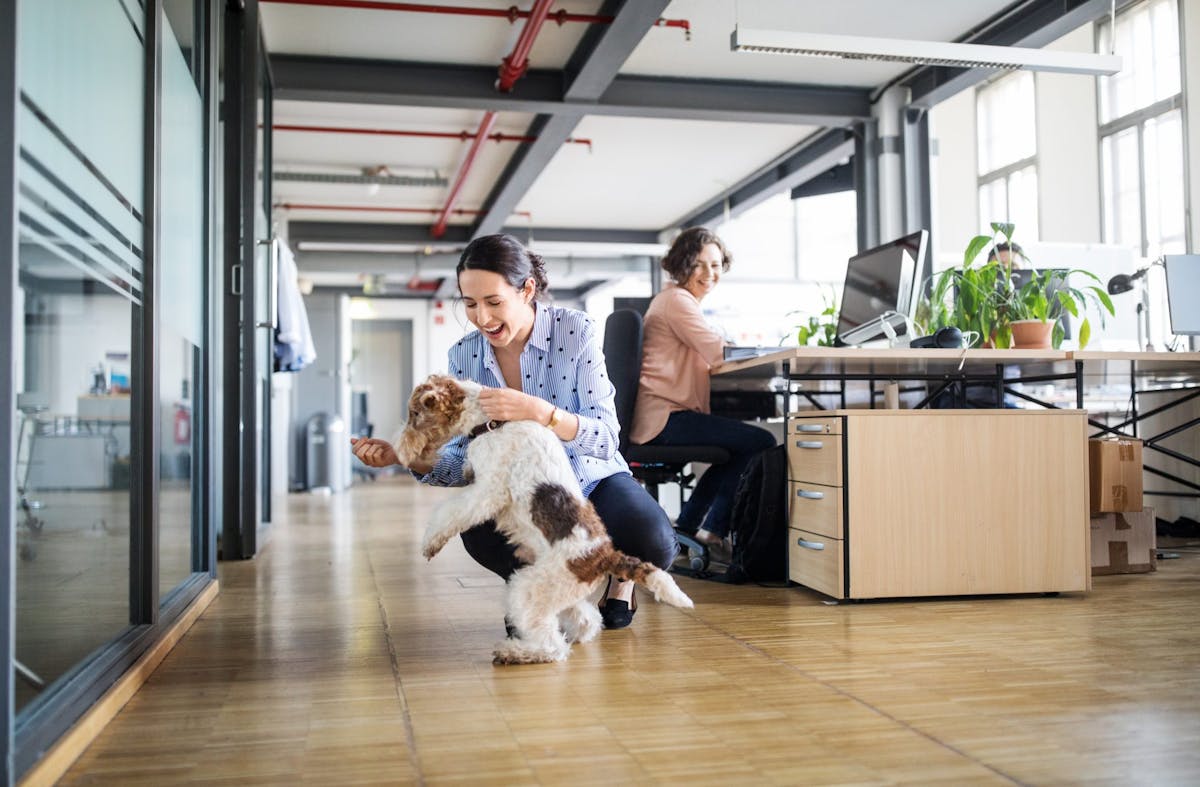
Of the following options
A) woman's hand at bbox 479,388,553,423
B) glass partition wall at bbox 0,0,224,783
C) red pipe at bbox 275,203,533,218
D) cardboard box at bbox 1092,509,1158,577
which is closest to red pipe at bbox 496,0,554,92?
glass partition wall at bbox 0,0,224,783

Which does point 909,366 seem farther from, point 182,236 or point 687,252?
point 182,236

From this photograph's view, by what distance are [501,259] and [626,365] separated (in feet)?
4.56

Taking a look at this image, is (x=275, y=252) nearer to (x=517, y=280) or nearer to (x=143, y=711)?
(x=517, y=280)

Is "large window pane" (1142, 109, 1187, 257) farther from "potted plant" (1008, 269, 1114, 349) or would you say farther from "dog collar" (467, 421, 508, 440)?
"dog collar" (467, 421, 508, 440)

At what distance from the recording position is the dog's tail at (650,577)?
2027 millimetres

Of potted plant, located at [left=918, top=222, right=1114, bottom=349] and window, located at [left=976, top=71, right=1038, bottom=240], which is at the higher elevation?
window, located at [left=976, top=71, right=1038, bottom=240]

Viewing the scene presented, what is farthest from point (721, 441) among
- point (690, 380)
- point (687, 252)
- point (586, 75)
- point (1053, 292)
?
Answer: point (586, 75)

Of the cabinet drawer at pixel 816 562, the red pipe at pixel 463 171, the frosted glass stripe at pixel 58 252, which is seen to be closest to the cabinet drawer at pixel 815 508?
the cabinet drawer at pixel 816 562

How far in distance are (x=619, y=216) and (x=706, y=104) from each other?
394cm

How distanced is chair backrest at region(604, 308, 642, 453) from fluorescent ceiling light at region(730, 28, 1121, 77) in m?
1.52

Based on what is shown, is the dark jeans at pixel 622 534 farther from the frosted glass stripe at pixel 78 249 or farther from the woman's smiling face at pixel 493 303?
the frosted glass stripe at pixel 78 249

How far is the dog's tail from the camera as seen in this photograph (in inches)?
79.8

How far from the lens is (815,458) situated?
121 inches

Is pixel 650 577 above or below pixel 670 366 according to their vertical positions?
below
